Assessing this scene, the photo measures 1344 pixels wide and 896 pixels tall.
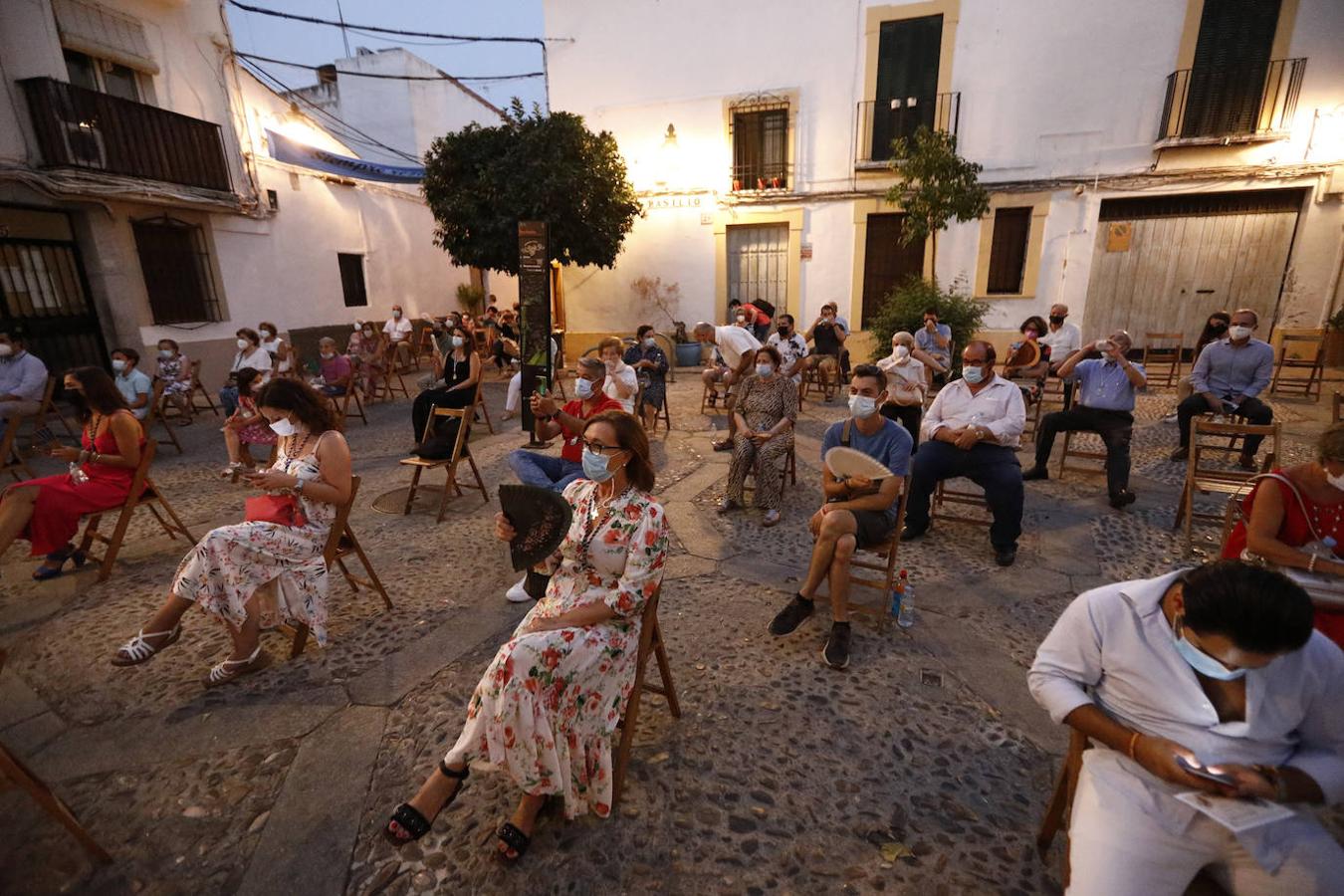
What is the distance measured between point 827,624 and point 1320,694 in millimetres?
2065

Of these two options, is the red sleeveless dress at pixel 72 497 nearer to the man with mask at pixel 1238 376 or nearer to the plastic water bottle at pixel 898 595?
the plastic water bottle at pixel 898 595

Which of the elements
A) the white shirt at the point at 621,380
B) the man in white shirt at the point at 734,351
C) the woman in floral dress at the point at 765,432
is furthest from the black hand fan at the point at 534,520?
the man in white shirt at the point at 734,351

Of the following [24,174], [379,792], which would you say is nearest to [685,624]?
[379,792]

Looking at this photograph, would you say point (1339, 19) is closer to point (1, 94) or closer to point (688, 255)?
point (688, 255)

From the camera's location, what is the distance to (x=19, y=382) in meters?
6.48

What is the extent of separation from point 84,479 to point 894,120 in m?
12.6

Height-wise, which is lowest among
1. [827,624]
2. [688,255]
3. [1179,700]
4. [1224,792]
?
[827,624]

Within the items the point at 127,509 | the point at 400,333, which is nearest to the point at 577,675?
the point at 127,509

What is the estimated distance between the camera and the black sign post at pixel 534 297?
5.97m

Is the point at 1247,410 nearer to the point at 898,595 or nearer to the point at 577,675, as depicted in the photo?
the point at 898,595

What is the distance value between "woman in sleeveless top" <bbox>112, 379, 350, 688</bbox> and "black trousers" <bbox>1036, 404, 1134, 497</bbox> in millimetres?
5628

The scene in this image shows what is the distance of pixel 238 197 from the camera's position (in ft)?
35.4

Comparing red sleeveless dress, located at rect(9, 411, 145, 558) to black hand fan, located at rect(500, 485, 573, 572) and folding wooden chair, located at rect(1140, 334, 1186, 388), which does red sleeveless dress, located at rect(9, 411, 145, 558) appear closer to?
black hand fan, located at rect(500, 485, 573, 572)

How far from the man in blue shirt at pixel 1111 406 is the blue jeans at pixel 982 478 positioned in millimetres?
1327
